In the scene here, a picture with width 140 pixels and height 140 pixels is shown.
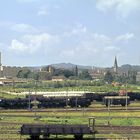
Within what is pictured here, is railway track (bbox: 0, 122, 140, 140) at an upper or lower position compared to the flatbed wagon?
lower

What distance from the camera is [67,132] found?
99.2 feet

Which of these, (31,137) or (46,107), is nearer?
(31,137)

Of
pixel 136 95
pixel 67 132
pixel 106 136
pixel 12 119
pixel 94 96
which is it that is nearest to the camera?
pixel 67 132

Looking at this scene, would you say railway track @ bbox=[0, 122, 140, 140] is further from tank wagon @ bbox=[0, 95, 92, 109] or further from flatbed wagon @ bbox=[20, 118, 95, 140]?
tank wagon @ bbox=[0, 95, 92, 109]

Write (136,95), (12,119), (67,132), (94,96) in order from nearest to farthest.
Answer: (67,132)
(12,119)
(94,96)
(136,95)

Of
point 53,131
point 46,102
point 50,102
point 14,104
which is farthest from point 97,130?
point 46,102

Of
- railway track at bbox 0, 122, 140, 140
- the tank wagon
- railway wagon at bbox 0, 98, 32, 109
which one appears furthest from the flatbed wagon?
the tank wagon

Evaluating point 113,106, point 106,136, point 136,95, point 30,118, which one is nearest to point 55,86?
point 136,95

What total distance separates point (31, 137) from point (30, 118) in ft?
55.3

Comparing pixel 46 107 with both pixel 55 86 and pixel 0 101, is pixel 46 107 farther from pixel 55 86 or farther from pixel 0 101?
pixel 55 86

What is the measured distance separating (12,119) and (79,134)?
17602 mm

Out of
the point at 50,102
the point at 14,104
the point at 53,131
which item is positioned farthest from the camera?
the point at 50,102

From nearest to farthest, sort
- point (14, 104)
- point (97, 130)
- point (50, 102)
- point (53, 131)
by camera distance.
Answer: point (53, 131), point (97, 130), point (14, 104), point (50, 102)

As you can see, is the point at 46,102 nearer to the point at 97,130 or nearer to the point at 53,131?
the point at 97,130
